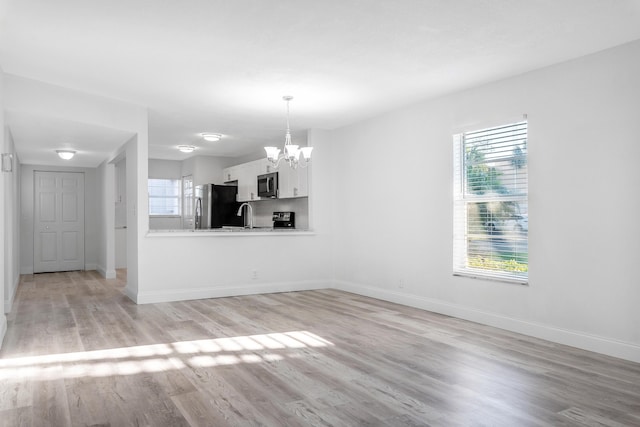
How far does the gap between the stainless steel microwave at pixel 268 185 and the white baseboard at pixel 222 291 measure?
1700 mm

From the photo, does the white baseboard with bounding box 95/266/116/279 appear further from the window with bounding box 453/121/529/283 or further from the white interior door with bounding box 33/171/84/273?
the window with bounding box 453/121/529/283

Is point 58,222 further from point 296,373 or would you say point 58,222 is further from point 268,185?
point 296,373

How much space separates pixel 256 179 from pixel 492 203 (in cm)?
477

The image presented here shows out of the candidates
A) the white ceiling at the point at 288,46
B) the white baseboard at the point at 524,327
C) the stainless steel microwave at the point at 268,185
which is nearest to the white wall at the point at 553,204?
the white baseboard at the point at 524,327

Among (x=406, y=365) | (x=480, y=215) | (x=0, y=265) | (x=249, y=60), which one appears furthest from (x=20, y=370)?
(x=480, y=215)

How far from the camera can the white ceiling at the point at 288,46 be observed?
10.2ft

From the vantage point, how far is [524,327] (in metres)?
4.34

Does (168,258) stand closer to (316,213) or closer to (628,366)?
(316,213)

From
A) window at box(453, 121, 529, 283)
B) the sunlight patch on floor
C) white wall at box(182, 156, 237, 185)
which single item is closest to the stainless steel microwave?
white wall at box(182, 156, 237, 185)

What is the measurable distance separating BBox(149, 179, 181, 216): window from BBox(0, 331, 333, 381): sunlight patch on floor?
279 inches

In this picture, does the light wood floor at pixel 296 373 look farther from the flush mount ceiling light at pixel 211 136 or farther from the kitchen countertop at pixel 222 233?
the flush mount ceiling light at pixel 211 136

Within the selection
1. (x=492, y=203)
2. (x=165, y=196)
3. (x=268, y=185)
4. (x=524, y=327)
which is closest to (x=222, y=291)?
(x=268, y=185)

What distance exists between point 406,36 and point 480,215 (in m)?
2.15

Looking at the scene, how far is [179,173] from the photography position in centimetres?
1073
